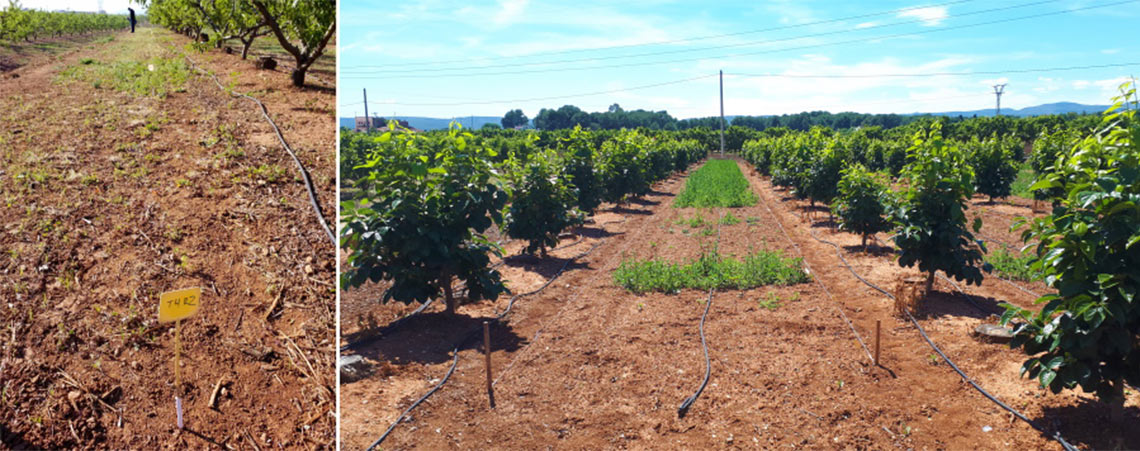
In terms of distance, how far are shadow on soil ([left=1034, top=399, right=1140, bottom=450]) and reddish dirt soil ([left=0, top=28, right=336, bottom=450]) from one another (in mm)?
4897

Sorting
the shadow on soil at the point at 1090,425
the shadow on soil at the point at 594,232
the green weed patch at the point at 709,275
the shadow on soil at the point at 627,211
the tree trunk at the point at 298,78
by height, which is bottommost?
the shadow on soil at the point at 1090,425

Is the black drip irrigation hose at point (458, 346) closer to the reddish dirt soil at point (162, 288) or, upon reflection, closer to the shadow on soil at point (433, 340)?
the shadow on soil at point (433, 340)

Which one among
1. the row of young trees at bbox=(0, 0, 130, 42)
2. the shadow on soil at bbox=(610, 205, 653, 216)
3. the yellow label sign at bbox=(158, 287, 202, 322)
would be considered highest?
the row of young trees at bbox=(0, 0, 130, 42)

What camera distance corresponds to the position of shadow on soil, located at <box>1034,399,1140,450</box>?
4645 millimetres

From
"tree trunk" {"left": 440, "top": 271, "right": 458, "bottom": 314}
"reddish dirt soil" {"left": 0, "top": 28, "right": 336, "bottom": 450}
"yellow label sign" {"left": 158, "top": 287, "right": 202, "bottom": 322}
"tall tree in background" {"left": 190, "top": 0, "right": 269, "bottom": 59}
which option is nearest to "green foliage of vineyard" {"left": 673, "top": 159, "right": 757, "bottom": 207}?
"tall tree in background" {"left": 190, "top": 0, "right": 269, "bottom": 59}

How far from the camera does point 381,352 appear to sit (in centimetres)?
646

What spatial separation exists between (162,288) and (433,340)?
2398 mm

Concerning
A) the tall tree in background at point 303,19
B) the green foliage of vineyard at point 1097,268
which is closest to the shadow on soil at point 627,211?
the tall tree in background at point 303,19

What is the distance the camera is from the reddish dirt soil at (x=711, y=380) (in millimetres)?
4855

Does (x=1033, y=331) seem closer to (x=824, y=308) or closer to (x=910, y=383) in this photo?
(x=910, y=383)

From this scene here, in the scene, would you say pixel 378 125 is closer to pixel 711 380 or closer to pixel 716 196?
pixel 716 196

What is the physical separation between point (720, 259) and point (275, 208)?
6728mm

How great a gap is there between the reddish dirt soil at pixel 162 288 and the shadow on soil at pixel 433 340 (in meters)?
0.95

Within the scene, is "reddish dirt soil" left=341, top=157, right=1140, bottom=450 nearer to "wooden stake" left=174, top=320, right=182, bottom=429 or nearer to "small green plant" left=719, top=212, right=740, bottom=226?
"wooden stake" left=174, top=320, right=182, bottom=429
